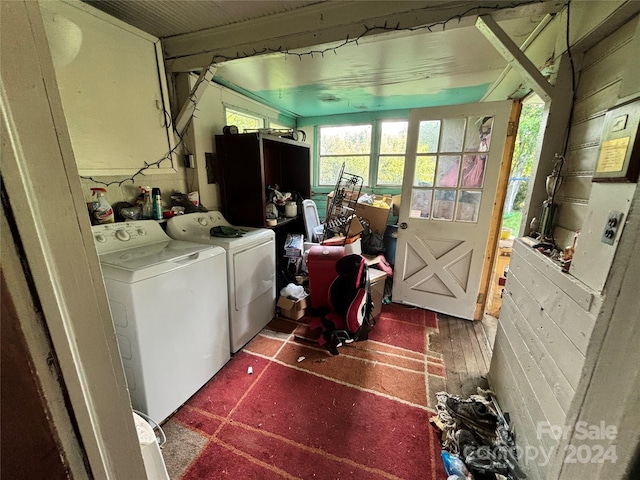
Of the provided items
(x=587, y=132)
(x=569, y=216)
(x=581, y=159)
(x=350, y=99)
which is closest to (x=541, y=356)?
(x=569, y=216)

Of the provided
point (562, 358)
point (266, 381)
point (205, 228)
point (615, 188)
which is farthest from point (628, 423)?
point (205, 228)

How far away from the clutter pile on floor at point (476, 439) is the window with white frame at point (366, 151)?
2.89m

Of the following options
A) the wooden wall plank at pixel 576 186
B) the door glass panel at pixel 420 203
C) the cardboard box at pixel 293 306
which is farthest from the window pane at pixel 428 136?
the cardboard box at pixel 293 306

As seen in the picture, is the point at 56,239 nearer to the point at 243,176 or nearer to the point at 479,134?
the point at 243,176

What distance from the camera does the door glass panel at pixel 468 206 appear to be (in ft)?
7.79

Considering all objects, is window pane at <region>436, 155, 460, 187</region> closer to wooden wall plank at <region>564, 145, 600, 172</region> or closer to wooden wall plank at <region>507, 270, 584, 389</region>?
wooden wall plank at <region>564, 145, 600, 172</region>

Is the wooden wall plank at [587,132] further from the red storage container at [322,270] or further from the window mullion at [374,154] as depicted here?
the window mullion at [374,154]

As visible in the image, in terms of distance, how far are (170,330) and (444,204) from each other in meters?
2.50

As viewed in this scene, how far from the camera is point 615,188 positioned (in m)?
0.79

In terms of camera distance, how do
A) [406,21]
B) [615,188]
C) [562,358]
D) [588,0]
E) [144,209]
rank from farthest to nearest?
[144,209], [406,21], [588,0], [562,358], [615,188]

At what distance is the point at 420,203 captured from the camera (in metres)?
2.60

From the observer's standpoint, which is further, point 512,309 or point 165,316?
point 512,309

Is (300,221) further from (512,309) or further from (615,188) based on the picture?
(615,188)

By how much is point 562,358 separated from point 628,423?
475 mm
